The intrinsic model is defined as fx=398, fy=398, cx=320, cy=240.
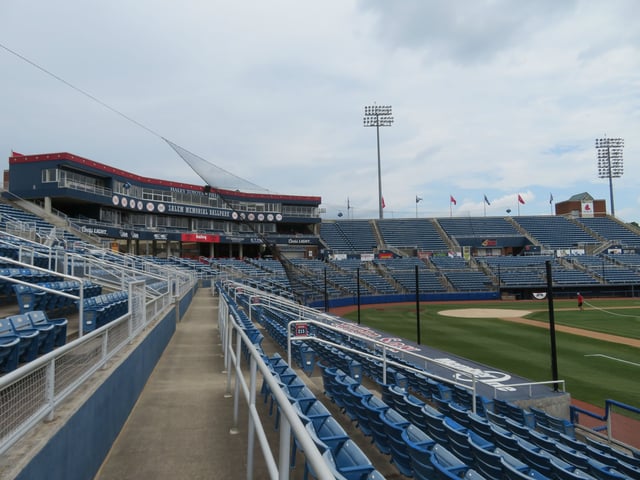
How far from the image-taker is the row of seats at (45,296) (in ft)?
29.4

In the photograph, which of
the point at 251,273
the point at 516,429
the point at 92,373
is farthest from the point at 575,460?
the point at 251,273

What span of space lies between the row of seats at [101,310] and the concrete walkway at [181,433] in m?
1.60

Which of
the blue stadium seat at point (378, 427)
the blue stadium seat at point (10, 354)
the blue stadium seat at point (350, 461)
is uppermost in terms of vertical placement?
the blue stadium seat at point (10, 354)

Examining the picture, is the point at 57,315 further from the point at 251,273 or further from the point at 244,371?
the point at 251,273

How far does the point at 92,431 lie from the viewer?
4297 mm

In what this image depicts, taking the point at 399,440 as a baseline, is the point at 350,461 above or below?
above

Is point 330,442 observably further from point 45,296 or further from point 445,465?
point 45,296

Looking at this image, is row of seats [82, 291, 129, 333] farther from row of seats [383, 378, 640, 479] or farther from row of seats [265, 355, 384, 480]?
row of seats [383, 378, 640, 479]

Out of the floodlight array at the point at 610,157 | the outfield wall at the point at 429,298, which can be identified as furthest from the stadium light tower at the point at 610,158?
the outfield wall at the point at 429,298

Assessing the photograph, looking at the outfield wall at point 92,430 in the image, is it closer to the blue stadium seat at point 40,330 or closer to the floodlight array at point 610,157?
the blue stadium seat at point 40,330

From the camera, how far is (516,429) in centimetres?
755

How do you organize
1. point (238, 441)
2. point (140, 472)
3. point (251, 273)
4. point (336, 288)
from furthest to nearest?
point (336, 288), point (251, 273), point (238, 441), point (140, 472)

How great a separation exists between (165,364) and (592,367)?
15.5 metres

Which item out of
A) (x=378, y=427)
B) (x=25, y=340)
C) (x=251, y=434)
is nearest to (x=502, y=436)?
(x=378, y=427)
